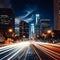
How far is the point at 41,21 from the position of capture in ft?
50.2

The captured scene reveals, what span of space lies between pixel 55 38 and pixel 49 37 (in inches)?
68.8

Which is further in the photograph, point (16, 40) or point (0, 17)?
point (16, 40)

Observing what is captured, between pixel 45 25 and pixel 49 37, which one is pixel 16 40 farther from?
pixel 45 25

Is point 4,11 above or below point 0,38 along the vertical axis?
above

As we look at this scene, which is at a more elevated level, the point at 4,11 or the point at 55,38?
the point at 4,11

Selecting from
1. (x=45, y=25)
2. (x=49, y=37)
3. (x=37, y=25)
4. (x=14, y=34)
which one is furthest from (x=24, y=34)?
(x=45, y=25)

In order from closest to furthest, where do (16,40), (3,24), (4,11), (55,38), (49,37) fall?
(4,11)
(3,24)
(55,38)
(49,37)
(16,40)

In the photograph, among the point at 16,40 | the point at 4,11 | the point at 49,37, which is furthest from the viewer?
the point at 16,40

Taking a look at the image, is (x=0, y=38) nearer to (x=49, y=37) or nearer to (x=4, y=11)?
(x=4, y=11)

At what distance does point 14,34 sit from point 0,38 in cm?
292

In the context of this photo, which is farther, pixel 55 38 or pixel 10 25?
pixel 55 38

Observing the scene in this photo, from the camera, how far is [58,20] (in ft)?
51.0

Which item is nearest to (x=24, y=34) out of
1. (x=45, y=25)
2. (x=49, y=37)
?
(x=49, y=37)

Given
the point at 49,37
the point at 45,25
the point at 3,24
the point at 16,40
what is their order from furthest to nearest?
1. the point at 16,40
2. the point at 49,37
3. the point at 3,24
4. the point at 45,25
